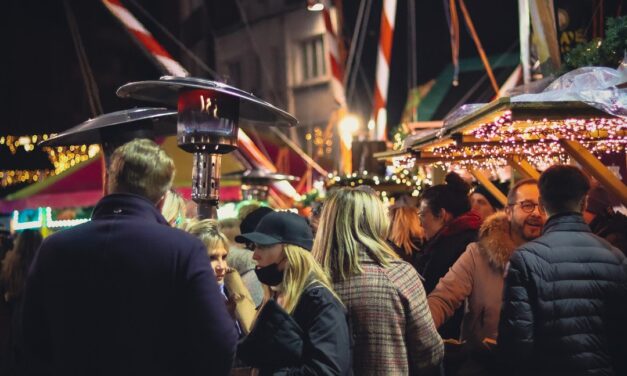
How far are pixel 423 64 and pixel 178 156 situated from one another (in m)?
9.07

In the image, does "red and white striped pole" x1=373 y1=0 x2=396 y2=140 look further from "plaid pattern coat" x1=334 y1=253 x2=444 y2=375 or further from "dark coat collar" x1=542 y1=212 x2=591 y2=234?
"plaid pattern coat" x1=334 y1=253 x2=444 y2=375

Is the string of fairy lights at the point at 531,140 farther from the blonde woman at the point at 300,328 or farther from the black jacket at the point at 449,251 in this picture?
the blonde woman at the point at 300,328

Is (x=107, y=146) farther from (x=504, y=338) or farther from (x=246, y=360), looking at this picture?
(x=504, y=338)

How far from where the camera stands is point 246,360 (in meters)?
3.51

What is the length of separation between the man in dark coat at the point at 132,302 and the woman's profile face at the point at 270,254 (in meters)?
0.85

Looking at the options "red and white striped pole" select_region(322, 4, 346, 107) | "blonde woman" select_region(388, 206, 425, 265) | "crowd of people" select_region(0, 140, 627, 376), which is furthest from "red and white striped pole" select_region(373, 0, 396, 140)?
"crowd of people" select_region(0, 140, 627, 376)

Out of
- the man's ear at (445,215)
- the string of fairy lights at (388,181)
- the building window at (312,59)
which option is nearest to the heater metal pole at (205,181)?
the man's ear at (445,215)

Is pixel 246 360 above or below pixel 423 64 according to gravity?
below

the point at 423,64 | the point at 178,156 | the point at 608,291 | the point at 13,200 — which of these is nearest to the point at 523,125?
the point at 608,291

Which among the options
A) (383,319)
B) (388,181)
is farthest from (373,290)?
(388,181)

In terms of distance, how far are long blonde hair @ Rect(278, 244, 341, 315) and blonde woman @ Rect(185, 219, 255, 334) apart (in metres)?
0.73

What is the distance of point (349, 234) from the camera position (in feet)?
13.0

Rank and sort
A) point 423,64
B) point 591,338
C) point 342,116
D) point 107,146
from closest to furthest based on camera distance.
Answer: point 591,338
point 107,146
point 342,116
point 423,64

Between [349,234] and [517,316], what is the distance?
1.05 m
